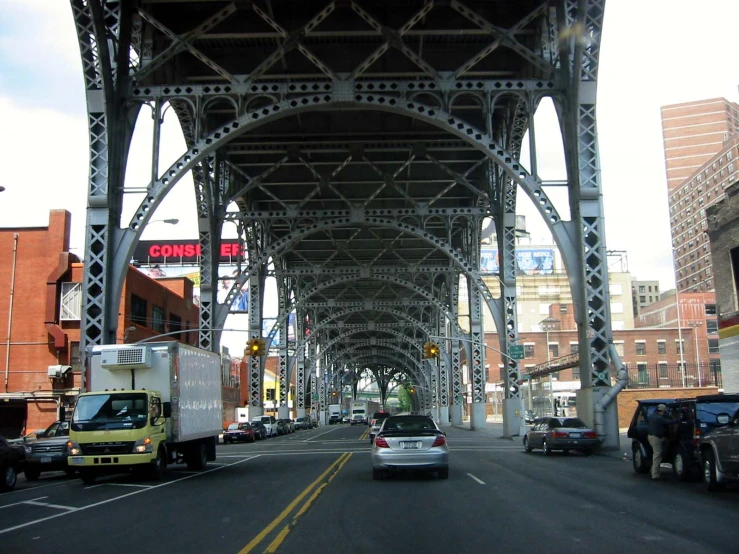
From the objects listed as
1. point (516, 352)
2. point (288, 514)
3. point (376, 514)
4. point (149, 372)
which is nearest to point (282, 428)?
point (516, 352)

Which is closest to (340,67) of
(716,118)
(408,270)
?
(408,270)

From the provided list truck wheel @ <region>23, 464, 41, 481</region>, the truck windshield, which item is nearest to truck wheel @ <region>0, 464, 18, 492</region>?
the truck windshield

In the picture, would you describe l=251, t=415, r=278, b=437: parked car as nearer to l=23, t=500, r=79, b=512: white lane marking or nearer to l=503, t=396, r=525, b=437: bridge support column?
l=503, t=396, r=525, b=437: bridge support column

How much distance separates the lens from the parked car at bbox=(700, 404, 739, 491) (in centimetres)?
1374

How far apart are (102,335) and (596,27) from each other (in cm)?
1818

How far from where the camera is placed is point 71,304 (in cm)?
4391

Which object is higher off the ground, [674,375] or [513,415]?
[674,375]

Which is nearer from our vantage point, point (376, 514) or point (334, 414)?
point (376, 514)

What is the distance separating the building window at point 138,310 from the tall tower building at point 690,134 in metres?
151

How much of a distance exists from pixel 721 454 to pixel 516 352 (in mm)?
24198

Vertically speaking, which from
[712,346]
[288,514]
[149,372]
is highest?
[712,346]

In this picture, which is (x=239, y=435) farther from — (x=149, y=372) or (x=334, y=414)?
(x=334, y=414)

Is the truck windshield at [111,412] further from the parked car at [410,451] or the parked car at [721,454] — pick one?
the parked car at [721,454]

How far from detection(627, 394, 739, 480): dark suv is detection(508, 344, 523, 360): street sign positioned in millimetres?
19448
